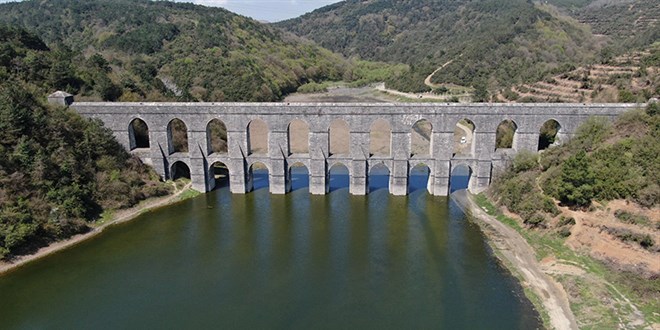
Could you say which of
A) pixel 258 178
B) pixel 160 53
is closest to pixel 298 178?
pixel 258 178

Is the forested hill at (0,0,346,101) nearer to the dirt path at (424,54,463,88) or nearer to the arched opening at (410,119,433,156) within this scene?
the arched opening at (410,119,433,156)

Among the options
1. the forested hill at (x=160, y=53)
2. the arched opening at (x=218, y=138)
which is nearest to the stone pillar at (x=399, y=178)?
the arched opening at (x=218, y=138)

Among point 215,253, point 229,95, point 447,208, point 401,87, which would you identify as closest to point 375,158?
point 447,208

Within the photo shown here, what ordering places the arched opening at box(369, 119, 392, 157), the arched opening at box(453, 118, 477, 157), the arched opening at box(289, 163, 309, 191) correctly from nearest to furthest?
the arched opening at box(289, 163, 309, 191) < the arched opening at box(453, 118, 477, 157) < the arched opening at box(369, 119, 392, 157)

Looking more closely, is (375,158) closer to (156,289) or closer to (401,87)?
(156,289)

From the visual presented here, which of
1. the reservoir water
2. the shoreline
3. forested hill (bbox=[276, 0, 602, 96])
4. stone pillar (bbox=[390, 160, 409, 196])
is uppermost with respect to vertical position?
forested hill (bbox=[276, 0, 602, 96])

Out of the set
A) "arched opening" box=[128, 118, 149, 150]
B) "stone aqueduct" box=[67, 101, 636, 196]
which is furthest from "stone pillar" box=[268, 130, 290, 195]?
"arched opening" box=[128, 118, 149, 150]

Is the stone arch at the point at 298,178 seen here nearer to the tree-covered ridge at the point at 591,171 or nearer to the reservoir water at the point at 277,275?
the reservoir water at the point at 277,275

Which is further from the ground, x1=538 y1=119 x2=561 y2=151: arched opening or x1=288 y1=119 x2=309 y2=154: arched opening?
x1=538 y1=119 x2=561 y2=151: arched opening
